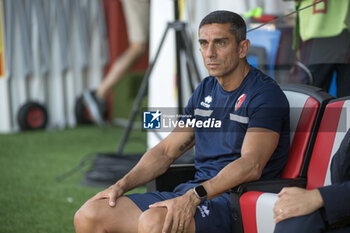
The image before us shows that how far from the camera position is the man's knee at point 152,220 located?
6.45 feet

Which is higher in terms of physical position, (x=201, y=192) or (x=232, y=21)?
(x=232, y=21)

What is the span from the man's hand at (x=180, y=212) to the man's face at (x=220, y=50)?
1.85ft

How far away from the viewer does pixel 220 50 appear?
2.27m

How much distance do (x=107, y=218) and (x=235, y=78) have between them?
0.80 metres

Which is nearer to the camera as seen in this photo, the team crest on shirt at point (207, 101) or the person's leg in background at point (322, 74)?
the team crest on shirt at point (207, 101)

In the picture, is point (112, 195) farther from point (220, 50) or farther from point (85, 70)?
point (85, 70)

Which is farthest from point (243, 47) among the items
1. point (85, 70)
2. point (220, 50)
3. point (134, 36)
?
point (85, 70)

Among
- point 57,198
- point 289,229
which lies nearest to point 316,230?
point 289,229

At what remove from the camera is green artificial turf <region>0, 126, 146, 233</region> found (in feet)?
10.8

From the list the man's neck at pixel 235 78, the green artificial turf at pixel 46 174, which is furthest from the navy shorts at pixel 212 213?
the green artificial turf at pixel 46 174

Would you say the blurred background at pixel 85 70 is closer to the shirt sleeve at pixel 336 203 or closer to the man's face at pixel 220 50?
the man's face at pixel 220 50

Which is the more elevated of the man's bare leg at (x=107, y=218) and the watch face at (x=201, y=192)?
the watch face at (x=201, y=192)

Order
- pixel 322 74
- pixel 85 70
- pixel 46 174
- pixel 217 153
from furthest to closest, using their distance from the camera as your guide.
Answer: pixel 85 70
pixel 46 174
pixel 322 74
pixel 217 153

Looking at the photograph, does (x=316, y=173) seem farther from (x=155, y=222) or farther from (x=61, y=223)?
(x=61, y=223)
